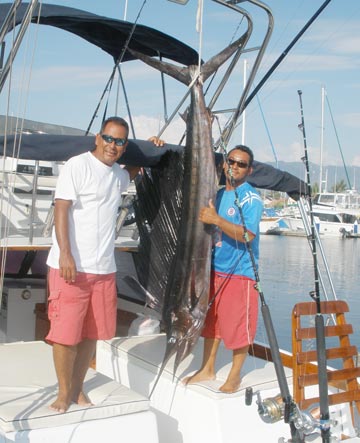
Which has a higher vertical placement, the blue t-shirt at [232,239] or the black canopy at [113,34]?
the black canopy at [113,34]

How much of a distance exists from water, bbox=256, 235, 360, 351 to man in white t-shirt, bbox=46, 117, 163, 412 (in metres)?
3.07

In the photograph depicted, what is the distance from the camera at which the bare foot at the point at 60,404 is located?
2.69 metres

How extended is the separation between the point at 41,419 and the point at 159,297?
1.08 metres

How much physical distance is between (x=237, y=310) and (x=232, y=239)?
0.34 m

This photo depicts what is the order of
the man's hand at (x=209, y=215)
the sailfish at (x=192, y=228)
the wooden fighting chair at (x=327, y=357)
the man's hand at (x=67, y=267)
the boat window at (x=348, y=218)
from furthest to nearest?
1. the boat window at (x=348, y=218)
2. the sailfish at (x=192, y=228)
3. the man's hand at (x=209, y=215)
4. the wooden fighting chair at (x=327, y=357)
5. the man's hand at (x=67, y=267)

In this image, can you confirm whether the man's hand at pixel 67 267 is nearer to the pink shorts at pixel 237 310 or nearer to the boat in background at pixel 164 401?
the boat in background at pixel 164 401

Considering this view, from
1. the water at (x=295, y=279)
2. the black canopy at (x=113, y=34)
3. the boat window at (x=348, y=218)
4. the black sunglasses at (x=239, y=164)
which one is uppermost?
the black canopy at (x=113, y=34)

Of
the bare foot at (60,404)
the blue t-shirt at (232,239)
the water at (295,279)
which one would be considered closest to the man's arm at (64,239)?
the bare foot at (60,404)

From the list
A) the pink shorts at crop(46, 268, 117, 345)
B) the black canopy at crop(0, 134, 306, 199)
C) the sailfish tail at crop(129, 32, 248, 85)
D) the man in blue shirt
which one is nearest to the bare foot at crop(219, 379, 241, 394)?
A: the man in blue shirt

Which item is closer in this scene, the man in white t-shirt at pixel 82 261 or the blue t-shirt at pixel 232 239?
the man in white t-shirt at pixel 82 261

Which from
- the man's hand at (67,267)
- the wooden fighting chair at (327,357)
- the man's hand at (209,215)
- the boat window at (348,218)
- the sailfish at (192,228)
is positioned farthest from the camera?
the boat window at (348,218)

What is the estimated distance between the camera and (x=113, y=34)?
5.09m

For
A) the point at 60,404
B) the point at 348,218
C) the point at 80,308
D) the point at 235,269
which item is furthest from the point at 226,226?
the point at 348,218

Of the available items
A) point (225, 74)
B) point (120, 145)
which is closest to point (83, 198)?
point (120, 145)
